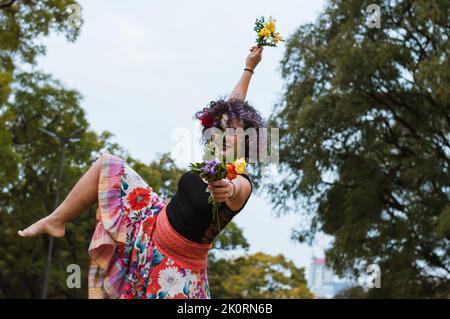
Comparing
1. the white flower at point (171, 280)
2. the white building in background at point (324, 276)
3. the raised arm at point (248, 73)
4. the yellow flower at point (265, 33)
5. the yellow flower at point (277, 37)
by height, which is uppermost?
the white building in background at point (324, 276)

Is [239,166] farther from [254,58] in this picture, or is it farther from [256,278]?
[256,278]

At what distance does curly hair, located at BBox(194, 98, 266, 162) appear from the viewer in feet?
13.7

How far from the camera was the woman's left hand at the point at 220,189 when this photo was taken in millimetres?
3518

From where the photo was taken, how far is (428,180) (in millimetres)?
17047

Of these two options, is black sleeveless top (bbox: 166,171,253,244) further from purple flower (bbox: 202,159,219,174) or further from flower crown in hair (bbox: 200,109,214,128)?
purple flower (bbox: 202,159,219,174)

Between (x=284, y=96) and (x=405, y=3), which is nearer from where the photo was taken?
(x=405, y=3)

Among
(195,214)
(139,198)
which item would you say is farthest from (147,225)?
(195,214)

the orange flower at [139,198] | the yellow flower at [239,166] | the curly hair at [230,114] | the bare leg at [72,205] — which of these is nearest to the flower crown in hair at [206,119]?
the curly hair at [230,114]

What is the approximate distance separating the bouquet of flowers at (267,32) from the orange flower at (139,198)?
114 centimetres

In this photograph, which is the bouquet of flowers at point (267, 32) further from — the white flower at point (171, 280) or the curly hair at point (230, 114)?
the white flower at point (171, 280)

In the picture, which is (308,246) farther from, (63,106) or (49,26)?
(63,106)

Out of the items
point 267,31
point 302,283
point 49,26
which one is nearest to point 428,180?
point 49,26

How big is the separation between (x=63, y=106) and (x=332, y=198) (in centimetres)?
1286

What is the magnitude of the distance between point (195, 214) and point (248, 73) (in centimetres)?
104
